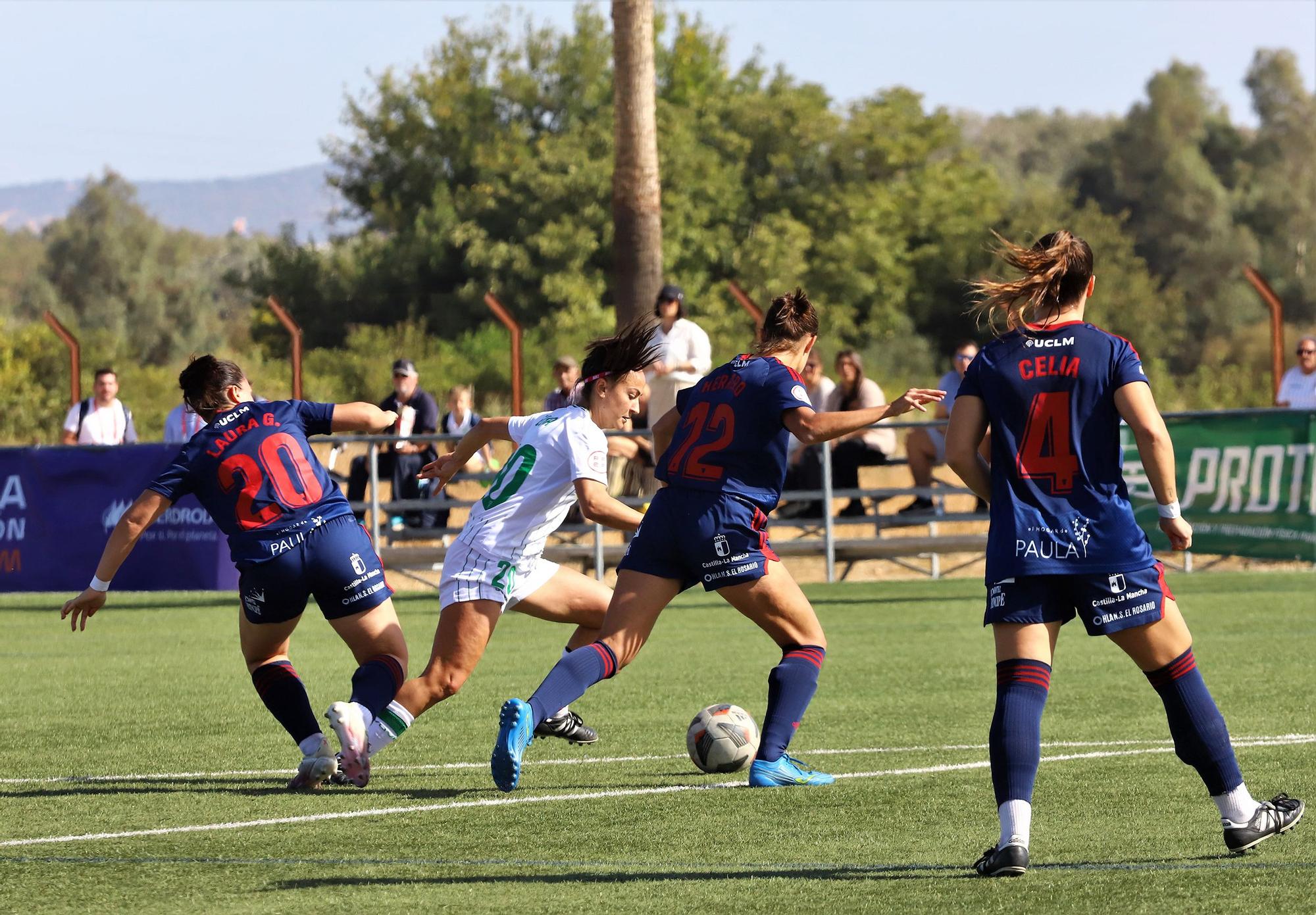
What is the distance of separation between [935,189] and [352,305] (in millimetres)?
18558

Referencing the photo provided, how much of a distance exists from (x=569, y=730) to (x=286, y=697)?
4.30ft

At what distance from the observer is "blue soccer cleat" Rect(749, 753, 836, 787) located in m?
6.62

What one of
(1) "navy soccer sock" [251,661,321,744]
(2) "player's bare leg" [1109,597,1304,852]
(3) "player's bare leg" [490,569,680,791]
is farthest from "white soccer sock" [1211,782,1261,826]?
(1) "navy soccer sock" [251,661,321,744]

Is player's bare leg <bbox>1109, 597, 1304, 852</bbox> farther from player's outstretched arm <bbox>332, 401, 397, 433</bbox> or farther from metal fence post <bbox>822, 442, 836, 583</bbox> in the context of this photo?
metal fence post <bbox>822, 442, 836, 583</bbox>

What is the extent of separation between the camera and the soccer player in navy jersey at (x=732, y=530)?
21.4 feet

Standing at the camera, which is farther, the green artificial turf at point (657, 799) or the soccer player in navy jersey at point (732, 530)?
the soccer player in navy jersey at point (732, 530)

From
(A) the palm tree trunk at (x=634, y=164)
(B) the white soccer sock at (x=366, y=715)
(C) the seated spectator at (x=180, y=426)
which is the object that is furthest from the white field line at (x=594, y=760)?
(A) the palm tree trunk at (x=634, y=164)

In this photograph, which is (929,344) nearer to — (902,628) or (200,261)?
(902,628)

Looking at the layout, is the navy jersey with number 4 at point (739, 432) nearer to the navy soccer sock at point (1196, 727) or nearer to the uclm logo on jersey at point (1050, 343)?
the uclm logo on jersey at point (1050, 343)

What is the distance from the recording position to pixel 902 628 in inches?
492

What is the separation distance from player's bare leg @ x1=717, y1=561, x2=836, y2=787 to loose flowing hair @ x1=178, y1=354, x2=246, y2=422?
2.03m

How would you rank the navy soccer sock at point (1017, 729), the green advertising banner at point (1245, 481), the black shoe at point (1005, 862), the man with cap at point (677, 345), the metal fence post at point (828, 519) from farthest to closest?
the metal fence post at point (828, 519) → the man with cap at point (677, 345) → the green advertising banner at point (1245, 481) → the navy soccer sock at point (1017, 729) → the black shoe at point (1005, 862)

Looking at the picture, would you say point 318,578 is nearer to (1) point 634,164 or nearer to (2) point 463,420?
(2) point 463,420

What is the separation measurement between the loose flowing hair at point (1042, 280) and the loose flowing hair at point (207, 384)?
3.03m
